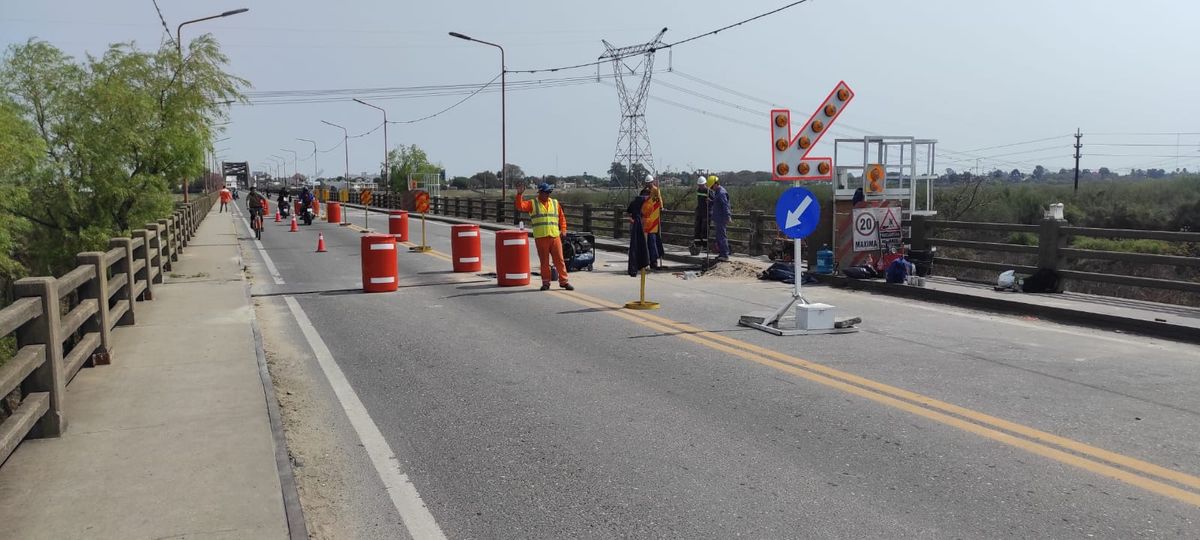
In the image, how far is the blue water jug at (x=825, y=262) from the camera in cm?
1561

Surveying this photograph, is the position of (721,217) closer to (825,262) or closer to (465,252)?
(825,262)

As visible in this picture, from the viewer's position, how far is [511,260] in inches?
606

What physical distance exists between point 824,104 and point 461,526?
8.29 meters

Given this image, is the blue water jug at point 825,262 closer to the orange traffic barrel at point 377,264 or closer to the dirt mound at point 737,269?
the dirt mound at point 737,269

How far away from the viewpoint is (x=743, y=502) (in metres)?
4.89

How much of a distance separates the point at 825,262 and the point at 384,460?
1124 centimetres

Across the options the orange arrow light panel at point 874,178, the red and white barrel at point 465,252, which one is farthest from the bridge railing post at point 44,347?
the red and white barrel at point 465,252

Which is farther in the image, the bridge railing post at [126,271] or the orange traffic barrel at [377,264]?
the orange traffic barrel at [377,264]

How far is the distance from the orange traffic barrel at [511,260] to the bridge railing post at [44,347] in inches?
373

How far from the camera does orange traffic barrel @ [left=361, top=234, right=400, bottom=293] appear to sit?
1473 cm

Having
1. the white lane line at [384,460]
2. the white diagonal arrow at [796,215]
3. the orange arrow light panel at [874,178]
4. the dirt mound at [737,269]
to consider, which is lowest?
the white lane line at [384,460]

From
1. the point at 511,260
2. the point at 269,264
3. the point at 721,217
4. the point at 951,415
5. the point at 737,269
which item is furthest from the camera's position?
the point at 269,264

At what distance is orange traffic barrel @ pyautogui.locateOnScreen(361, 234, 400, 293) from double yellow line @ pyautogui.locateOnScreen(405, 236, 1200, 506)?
647 cm

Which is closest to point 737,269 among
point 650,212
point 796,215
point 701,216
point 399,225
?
point 701,216
